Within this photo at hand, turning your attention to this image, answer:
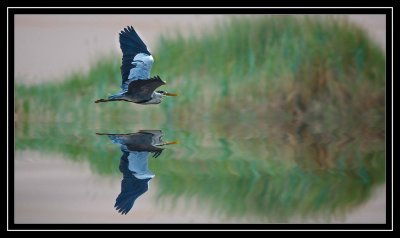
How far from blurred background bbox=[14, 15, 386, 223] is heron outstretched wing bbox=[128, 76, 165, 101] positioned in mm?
494

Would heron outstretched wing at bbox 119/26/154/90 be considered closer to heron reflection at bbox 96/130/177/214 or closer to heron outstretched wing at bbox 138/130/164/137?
heron reflection at bbox 96/130/177/214

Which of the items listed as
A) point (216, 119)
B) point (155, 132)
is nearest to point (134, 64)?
point (155, 132)

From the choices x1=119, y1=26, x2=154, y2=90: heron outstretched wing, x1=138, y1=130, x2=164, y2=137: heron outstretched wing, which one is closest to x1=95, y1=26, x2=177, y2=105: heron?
x1=119, y1=26, x2=154, y2=90: heron outstretched wing

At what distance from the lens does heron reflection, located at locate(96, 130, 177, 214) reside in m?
4.06

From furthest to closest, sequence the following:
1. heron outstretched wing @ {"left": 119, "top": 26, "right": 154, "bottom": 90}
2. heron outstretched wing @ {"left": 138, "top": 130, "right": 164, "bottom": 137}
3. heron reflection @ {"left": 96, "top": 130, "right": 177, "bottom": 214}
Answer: heron outstretched wing @ {"left": 138, "top": 130, "right": 164, "bottom": 137}
heron outstretched wing @ {"left": 119, "top": 26, "right": 154, "bottom": 90}
heron reflection @ {"left": 96, "top": 130, "right": 177, "bottom": 214}

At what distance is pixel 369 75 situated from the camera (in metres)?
7.27

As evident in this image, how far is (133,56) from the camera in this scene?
5.07m

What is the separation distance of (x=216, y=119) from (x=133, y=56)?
3.11 m

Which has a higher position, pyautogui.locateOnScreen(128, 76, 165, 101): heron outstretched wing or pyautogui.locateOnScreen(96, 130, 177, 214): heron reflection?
pyautogui.locateOnScreen(128, 76, 165, 101): heron outstretched wing

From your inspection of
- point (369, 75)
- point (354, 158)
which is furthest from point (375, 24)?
point (354, 158)

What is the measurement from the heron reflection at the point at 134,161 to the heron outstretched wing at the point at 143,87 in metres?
0.38

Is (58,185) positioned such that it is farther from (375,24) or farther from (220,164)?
(375,24)

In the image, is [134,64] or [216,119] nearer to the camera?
[134,64]

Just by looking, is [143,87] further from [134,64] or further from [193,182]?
[193,182]
